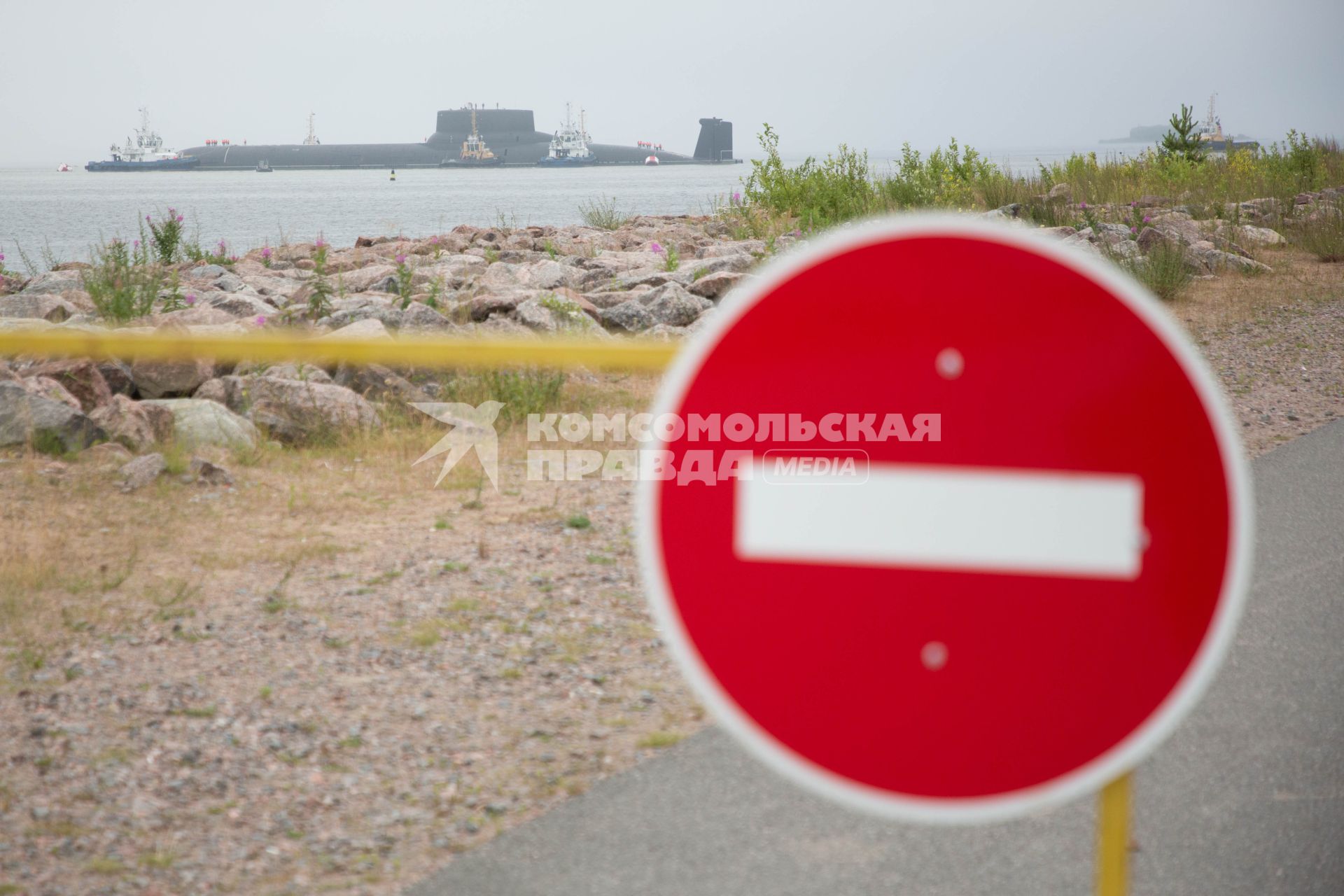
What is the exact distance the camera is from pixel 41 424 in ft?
22.0

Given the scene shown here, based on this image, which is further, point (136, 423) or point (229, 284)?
point (229, 284)

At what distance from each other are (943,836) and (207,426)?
538cm

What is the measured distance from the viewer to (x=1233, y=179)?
84.4 ft

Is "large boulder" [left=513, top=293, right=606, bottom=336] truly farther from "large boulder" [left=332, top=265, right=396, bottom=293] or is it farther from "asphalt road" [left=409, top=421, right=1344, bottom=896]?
"asphalt road" [left=409, top=421, right=1344, bottom=896]

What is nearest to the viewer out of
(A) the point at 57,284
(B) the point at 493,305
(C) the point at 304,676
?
(C) the point at 304,676

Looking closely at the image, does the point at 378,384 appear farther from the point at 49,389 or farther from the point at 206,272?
the point at 206,272

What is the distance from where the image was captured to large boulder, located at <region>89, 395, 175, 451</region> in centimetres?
685

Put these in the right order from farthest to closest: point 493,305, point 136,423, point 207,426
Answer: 1. point 493,305
2. point 207,426
3. point 136,423

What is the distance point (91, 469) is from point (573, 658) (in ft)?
11.8

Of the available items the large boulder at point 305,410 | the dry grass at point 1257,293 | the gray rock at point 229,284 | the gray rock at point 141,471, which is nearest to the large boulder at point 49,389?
the large boulder at point 305,410

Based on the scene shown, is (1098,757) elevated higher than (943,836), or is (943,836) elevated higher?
(1098,757)

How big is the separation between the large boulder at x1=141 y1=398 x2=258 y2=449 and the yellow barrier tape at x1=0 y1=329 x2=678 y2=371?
459 cm

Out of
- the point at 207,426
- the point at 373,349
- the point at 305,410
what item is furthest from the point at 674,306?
the point at 373,349

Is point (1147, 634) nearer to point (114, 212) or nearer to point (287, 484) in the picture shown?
point (287, 484)
